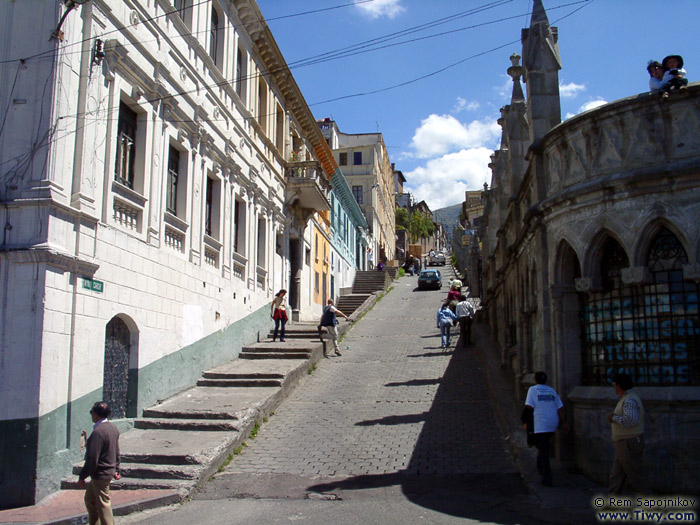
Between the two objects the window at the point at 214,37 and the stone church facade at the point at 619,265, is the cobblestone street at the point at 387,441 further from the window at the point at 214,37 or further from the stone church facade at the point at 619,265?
the window at the point at 214,37

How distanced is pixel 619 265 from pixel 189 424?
7141 mm

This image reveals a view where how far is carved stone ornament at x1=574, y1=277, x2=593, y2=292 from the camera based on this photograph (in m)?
8.12

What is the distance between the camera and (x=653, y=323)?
7.60 metres

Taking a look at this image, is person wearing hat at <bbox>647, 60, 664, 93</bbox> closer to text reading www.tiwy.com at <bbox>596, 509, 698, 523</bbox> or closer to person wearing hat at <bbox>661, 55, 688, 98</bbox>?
person wearing hat at <bbox>661, 55, 688, 98</bbox>

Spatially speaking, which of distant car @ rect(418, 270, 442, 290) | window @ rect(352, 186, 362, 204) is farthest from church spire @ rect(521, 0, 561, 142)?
window @ rect(352, 186, 362, 204)

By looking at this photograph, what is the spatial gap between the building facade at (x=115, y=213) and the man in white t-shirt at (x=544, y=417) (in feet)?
20.7

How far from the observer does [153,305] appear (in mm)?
11758

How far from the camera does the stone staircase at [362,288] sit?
3238 cm

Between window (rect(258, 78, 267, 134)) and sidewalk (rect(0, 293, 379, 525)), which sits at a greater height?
window (rect(258, 78, 267, 134))

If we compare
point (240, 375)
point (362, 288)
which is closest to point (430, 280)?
point (362, 288)

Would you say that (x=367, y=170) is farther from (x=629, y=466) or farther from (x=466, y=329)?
(x=629, y=466)

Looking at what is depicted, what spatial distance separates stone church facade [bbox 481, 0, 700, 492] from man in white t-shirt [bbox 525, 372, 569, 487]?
0.99 feet

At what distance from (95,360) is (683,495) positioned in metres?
8.05

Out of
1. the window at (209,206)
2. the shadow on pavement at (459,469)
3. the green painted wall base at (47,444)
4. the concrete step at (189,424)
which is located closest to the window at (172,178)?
the window at (209,206)
